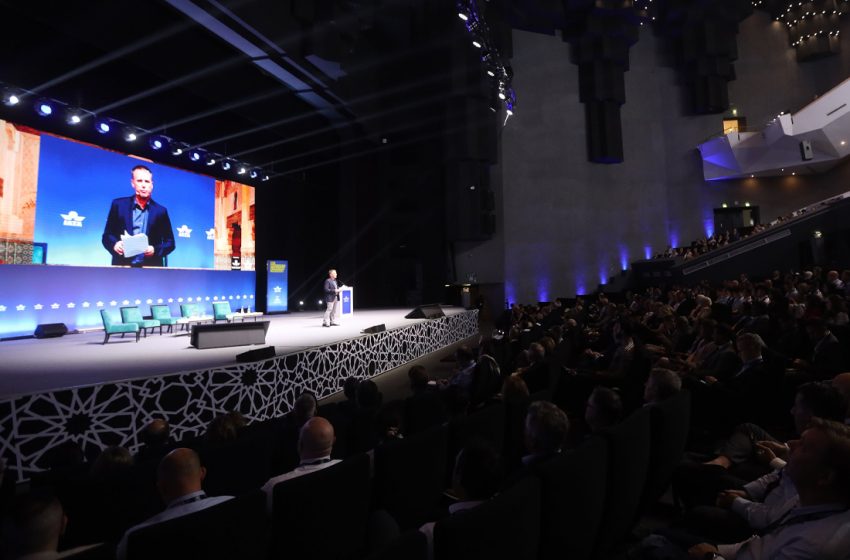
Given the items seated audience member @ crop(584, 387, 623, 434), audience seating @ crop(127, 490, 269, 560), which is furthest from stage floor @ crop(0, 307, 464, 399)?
seated audience member @ crop(584, 387, 623, 434)

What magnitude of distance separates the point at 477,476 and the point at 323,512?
0.59m

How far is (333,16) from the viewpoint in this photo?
8930 mm

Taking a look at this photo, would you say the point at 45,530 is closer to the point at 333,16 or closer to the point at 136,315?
the point at 136,315

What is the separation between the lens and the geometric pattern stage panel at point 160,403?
378 centimetres

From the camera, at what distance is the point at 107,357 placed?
6.07 meters

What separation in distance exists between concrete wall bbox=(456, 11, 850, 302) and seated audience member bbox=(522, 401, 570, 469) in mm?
15638

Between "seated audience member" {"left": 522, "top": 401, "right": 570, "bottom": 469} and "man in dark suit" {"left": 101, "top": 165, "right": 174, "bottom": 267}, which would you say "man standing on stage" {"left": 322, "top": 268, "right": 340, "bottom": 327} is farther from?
"seated audience member" {"left": 522, "top": 401, "right": 570, "bottom": 469}

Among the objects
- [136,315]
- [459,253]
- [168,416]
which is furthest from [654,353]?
[459,253]

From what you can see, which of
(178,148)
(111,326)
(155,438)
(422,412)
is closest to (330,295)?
(111,326)

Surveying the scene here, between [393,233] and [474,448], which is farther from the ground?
[393,233]

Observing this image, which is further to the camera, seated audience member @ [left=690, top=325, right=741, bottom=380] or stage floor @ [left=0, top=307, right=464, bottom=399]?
stage floor @ [left=0, top=307, right=464, bottom=399]

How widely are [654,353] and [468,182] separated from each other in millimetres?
11353

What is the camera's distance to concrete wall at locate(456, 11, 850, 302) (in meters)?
18.3

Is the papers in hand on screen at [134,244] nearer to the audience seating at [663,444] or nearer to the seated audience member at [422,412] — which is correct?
the seated audience member at [422,412]
